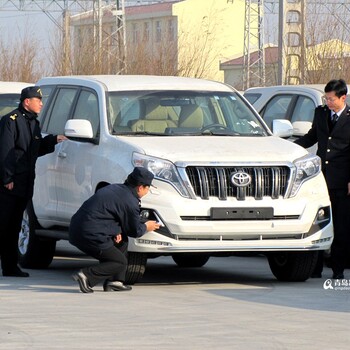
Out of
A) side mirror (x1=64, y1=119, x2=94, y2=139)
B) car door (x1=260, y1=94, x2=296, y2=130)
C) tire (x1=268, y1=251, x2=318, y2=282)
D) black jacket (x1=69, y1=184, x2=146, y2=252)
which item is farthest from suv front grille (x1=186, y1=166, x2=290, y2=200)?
car door (x1=260, y1=94, x2=296, y2=130)

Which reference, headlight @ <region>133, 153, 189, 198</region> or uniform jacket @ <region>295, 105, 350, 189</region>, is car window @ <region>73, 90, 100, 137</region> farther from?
uniform jacket @ <region>295, 105, 350, 189</region>

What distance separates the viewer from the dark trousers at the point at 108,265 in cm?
1230

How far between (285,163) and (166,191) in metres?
1.18

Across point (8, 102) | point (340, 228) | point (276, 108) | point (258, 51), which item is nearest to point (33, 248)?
point (340, 228)

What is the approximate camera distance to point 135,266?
503 inches

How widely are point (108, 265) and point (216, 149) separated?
155 cm

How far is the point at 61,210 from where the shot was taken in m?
14.1

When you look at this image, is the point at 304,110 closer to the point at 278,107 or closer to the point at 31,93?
the point at 278,107

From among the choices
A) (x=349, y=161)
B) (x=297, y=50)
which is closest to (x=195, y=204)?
(x=349, y=161)

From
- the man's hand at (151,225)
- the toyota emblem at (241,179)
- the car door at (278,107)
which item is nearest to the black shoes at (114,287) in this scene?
the man's hand at (151,225)

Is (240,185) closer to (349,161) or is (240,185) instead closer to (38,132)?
(349,161)

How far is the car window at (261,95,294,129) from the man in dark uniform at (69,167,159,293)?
4.93 meters

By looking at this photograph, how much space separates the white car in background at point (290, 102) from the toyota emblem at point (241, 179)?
8.91ft

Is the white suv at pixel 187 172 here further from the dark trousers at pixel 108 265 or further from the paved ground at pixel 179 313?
the paved ground at pixel 179 313
